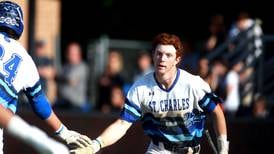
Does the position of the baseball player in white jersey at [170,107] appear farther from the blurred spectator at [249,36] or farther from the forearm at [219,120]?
the blurred spectator at [249,36]

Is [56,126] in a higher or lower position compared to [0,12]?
lower

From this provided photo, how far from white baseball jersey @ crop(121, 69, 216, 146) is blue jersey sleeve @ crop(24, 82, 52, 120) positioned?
0.76 metres

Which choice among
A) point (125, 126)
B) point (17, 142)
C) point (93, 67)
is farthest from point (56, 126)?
point (93, 67)

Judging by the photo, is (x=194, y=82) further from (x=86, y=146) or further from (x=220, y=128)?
(x=86, y=146)

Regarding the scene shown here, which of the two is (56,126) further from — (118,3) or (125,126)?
(118,3)

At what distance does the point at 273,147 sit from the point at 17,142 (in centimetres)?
324

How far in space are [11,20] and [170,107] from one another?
163cm

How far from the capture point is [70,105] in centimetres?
1538

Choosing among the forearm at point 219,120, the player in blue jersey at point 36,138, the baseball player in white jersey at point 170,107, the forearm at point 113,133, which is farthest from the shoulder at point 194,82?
the player in blue jersey at point 36,138

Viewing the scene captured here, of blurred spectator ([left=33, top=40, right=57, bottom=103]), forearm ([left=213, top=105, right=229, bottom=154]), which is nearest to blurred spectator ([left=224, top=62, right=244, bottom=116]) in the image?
blurred spectator ([left=33, top=40, right=57, bottom=103])

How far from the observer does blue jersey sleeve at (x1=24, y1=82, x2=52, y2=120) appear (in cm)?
833

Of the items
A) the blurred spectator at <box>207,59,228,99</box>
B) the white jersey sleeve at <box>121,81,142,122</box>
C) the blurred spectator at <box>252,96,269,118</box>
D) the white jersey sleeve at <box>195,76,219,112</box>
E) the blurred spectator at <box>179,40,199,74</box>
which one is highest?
the white jersey sleeve at <box>195,76,219,112</box>

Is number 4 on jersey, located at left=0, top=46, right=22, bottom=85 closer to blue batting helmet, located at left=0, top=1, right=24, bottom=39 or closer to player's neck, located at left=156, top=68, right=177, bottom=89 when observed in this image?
blue batting helmet, located at left=0, top=1, right=24, bottom=39

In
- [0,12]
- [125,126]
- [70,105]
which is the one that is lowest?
[70,105]
